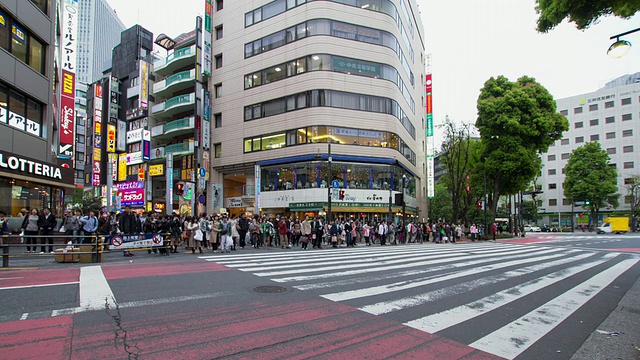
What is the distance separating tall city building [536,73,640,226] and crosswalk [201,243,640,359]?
5998cm

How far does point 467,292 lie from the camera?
24.6 feet

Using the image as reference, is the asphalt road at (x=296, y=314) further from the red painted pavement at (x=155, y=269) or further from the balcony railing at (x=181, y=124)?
the balcony railing at (x=181, y=124)

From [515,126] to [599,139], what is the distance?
48.9 meters

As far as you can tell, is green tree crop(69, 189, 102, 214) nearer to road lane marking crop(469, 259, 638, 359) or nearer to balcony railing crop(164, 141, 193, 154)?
balcony railing crop(164, 141, 193, 154)

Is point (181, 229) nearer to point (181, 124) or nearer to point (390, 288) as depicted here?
point (390, 288)

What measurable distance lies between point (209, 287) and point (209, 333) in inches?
115

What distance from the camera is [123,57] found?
5353 cm

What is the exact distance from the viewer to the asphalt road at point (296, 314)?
164 inches

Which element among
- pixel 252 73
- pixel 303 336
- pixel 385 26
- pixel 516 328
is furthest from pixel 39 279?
pixel 385 26

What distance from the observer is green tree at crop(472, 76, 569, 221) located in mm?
34250

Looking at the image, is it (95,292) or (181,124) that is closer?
(95,292)

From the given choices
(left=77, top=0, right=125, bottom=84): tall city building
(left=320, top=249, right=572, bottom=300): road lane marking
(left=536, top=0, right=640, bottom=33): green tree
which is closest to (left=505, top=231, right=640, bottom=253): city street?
(left=320, top=249, right=572, bottom=300): road lane marking

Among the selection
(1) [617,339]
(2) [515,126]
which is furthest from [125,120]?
(1) [617,339]

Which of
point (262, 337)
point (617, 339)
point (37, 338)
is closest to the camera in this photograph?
point (37, 338)
